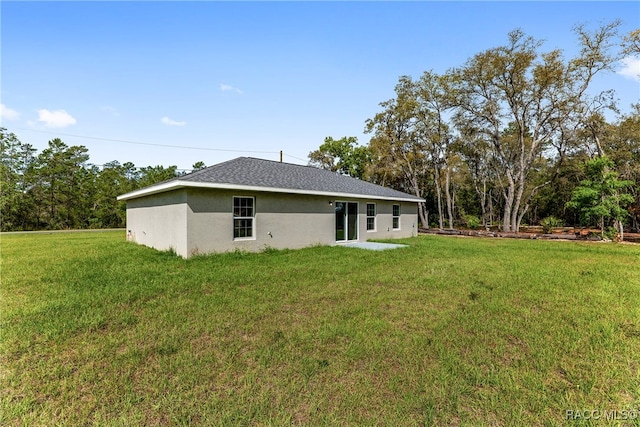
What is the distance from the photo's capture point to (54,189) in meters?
28.8

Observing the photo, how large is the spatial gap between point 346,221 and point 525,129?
69.5ft

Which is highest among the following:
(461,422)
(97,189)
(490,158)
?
(490,158)

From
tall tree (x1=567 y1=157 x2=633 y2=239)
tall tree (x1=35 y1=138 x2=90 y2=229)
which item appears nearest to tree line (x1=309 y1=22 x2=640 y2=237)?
tall tree (x1=567 y1=157 x2=633 y2=239)

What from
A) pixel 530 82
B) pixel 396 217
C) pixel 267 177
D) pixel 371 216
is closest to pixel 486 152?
pixel 530 82

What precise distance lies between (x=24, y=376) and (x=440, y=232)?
20666 millimetres

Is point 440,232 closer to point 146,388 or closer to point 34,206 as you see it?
point 146,388

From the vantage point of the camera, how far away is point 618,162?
2170cm

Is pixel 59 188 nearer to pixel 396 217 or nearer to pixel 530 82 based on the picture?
pixel 396 217

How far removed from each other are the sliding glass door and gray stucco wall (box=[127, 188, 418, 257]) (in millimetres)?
261

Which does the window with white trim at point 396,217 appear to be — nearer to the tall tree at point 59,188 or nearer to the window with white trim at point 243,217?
the window with white trim at point 243,217

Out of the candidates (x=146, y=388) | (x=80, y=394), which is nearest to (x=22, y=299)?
(x=80, y=394)

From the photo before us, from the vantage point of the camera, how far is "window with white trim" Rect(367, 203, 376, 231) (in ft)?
44.7

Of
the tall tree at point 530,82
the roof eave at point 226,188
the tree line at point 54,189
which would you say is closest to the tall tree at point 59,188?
the tree line at point 54,189

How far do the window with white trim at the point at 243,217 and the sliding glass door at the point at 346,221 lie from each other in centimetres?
417
